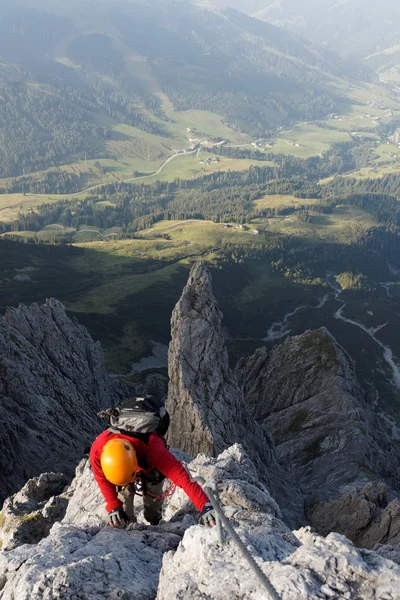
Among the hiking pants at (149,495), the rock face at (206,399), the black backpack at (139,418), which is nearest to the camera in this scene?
the black backpack at (139,418)

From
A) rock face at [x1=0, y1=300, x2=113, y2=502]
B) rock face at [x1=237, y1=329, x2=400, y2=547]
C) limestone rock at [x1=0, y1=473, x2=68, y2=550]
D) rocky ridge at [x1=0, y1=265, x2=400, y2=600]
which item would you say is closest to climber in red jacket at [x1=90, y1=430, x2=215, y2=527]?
rocky ridge at [x1=0, y1=265, x2=400, y2=600]

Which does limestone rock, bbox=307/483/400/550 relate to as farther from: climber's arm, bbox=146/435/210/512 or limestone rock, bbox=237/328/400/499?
climber's arm, bbox=146/435/210/512

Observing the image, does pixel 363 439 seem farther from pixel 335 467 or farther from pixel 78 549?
pixel 78 549

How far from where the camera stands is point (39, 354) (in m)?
66.8

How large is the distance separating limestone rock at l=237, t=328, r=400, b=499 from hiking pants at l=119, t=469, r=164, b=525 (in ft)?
135

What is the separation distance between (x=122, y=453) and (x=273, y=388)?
273 ft

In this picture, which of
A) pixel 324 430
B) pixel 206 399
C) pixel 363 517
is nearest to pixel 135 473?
pixel 363 517

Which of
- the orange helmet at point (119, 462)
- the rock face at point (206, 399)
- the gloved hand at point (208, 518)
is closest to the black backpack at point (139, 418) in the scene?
the orange helmet at point (119, 462)

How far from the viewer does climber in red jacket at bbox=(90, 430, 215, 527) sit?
14680 mm

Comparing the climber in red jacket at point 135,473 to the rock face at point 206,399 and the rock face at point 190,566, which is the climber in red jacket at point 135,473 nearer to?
the rock face at point 190,566

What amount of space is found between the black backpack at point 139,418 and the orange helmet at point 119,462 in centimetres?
124

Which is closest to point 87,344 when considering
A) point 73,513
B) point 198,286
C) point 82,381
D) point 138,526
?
point 82,381

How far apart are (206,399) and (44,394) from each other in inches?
782

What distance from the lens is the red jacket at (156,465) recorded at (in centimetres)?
1519
